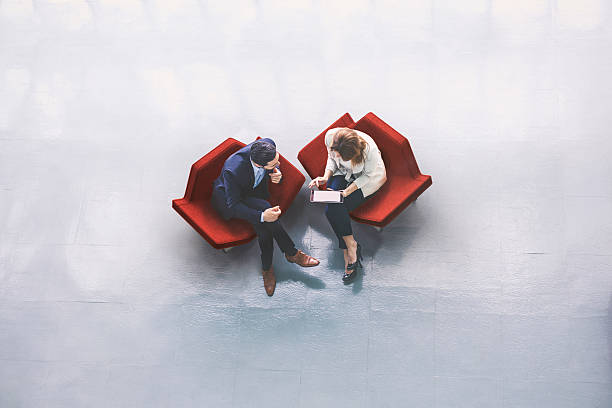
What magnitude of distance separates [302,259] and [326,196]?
0.69 meters

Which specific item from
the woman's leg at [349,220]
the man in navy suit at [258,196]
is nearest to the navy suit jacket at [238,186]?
the man in navy suit at [258,196]

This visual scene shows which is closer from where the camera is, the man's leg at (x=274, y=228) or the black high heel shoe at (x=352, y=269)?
the man's leg at (x=274, y=228)

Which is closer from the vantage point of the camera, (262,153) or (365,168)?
(262,153)

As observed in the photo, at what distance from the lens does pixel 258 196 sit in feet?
15.1

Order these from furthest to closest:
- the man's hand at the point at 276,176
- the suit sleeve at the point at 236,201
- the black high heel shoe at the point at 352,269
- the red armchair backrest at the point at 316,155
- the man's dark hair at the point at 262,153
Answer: the red armchair backrest at the point at 316,155 < the black high heel shoe at the point at 352,269 < the man's hand at the point at 276,176 < the suit sleeve at the point at 236,201 < the man's dark hair at the point at 262,153

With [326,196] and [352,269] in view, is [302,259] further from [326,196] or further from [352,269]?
[326,196]

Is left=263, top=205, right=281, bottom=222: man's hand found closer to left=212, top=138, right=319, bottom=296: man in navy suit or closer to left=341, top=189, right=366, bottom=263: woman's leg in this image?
left=212, top=138, right=319, bottom=296: man in navy suit

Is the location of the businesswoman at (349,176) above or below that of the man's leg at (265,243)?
above

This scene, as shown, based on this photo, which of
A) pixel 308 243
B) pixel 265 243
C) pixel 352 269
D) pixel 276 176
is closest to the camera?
pixel 276 176

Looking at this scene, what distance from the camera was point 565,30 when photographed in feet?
18.3

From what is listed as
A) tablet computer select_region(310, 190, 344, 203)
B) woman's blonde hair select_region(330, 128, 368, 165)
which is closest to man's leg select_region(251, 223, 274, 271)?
tablet computer select_region(310, 190, 344, 203)

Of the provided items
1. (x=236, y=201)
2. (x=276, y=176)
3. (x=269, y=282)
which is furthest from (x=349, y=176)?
(x=269, y=282)

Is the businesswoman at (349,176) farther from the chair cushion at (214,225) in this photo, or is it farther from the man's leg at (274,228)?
the chair cushion at (214,225)

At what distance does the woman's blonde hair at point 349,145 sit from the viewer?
165 inches
